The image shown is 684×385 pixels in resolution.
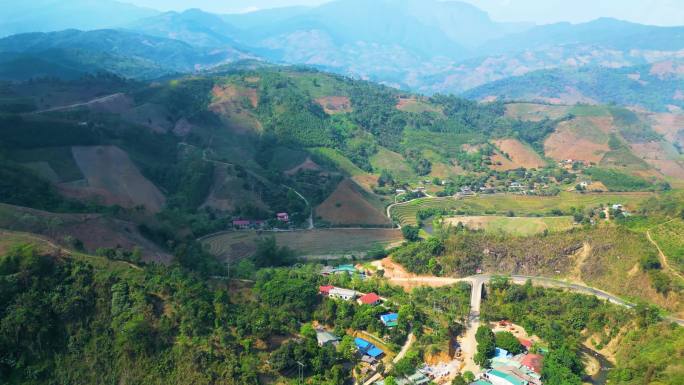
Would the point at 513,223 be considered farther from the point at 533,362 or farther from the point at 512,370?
the point at 512,370

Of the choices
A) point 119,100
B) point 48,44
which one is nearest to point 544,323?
point 119,100

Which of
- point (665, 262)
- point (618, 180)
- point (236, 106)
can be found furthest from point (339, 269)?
point (618, 180)

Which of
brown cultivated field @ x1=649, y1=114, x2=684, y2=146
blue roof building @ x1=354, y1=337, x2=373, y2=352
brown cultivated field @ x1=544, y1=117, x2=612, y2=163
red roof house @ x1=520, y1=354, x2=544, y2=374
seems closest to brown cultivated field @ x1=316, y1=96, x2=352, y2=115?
brown cultivated field @ x1=544, y1=117, x2=612, y2=163

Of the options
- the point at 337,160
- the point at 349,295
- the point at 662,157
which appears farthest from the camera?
the point at 662,157

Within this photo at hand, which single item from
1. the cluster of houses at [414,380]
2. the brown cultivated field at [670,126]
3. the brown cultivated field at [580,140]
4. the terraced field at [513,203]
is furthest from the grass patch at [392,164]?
the brown cultivated field at [670,126]

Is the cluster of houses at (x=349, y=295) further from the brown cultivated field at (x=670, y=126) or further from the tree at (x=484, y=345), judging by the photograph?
the brown cultivated field at (x=670, y=126)

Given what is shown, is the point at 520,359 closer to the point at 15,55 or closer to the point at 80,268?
the point at 80,268

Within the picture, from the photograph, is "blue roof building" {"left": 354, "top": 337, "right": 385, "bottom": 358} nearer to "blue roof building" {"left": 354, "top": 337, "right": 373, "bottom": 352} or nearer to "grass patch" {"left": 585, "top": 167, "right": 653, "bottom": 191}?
"blue roof building" {"left": 354, "top": 337, "right": 373, "bottom": 352}
